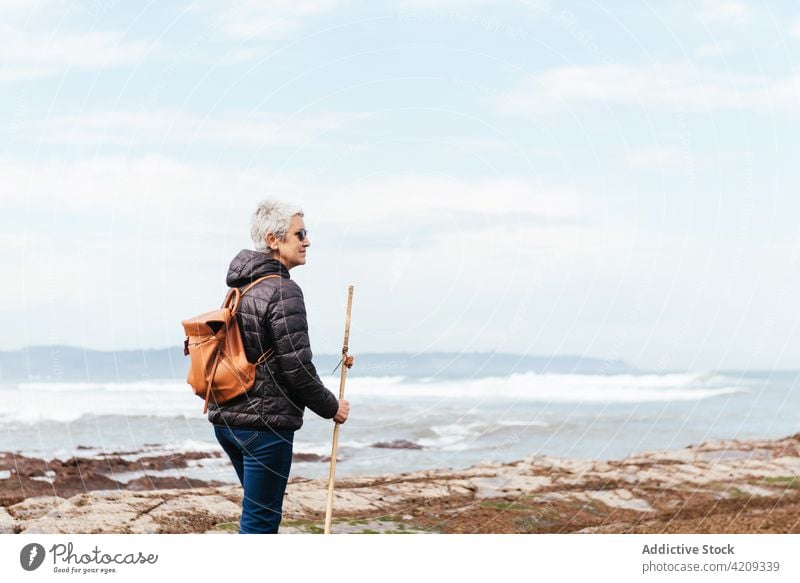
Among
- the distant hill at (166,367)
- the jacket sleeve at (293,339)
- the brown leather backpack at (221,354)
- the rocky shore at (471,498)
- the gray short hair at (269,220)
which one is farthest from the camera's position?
the distant hill at (166,367)

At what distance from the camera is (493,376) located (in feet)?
118

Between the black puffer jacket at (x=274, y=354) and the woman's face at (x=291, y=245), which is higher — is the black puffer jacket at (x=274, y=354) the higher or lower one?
the lower one

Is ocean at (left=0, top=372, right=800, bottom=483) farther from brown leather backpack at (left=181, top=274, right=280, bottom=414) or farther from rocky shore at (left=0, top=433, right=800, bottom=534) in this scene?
brown leather backpack at (left=181, top=274, right=280, bottom=414)

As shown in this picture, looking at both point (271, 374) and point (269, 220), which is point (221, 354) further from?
point (269, 220)

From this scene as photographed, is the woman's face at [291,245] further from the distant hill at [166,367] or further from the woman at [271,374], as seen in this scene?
the distant hill at [166,367]

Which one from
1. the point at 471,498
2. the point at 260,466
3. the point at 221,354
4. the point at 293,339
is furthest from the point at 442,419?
the point at 293,339

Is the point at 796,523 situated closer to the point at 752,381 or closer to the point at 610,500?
the point at 610,500

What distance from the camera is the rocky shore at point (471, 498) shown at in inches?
331

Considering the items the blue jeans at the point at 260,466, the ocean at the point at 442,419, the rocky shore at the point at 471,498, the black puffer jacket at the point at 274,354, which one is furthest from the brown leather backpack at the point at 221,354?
the ocean at the point at 442,419

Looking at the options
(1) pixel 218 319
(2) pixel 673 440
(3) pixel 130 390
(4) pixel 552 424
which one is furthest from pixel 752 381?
(1) pixel 218 319

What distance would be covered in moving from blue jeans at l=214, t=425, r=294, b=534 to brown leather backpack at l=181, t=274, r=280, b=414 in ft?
0.84

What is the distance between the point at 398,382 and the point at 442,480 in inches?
741

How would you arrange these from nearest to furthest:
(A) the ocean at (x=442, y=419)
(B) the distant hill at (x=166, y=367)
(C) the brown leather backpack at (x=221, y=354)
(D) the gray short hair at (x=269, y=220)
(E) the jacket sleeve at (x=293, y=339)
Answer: (E) the jacket sleeve at (x=293, y=339) → (C) the brown leather backpack at (x=221, y=354) → (D) the gray short hair at (x=269, y=220) → (A) the ocean at (x=442, y=419) → (B) the distant hill at (x=166, y=367)

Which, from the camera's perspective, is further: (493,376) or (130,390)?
(493,376)
